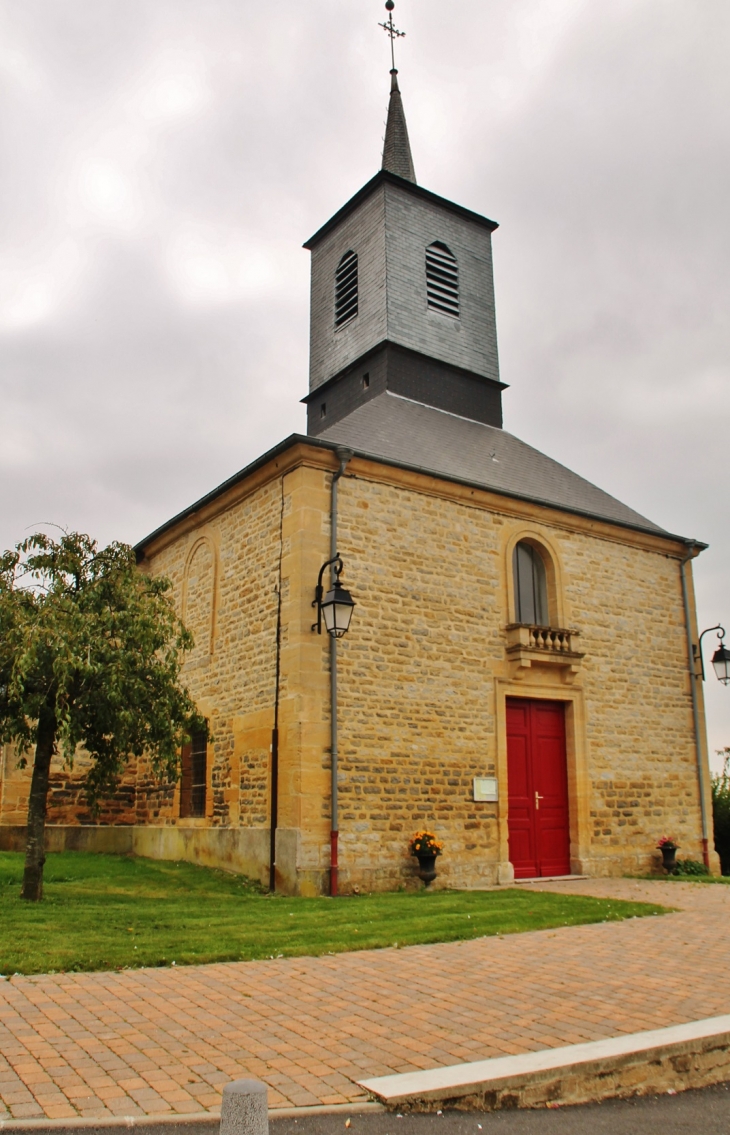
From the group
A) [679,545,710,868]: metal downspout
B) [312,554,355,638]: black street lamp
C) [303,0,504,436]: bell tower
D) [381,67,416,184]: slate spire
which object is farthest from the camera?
[381,67,416,184]: slate spire

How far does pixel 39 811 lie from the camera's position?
9.32 metres

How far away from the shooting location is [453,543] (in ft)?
43.5

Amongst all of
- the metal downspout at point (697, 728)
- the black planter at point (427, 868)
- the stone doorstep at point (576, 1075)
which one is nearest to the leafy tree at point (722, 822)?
the metal downspout at point (697, 728)

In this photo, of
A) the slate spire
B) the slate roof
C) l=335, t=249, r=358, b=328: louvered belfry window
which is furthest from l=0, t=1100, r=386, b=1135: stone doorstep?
the slate spire

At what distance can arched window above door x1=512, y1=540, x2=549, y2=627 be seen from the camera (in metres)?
14.1

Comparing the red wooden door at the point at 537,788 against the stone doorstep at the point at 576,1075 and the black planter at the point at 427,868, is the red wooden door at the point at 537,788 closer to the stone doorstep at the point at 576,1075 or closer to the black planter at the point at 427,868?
the black planter at the point at 427,868

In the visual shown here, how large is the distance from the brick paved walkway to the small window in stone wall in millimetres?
7055

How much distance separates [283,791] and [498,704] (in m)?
3.64

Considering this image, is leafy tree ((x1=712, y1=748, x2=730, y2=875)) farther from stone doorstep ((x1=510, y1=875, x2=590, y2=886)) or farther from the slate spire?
the slate spire

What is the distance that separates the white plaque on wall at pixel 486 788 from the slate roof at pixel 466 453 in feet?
14.2

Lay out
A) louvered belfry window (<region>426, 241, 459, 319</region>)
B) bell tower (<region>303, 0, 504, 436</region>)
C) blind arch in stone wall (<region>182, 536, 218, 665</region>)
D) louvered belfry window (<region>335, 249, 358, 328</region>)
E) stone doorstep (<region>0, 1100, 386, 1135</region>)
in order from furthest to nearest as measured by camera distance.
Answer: louvered belfry window (<region>335, 249, 358, 328</region>) → louvered belfry window (<region>426, 241, 459, 319</region>) → bell tower (<region>303, 0, 504, 436</region>) → blind arch in stone wall (<region>182, 536, 218, 665</region>) → stone doorstep (<region>0, 1100, 386, 1135</region>)

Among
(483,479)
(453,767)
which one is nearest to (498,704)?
(453,767)

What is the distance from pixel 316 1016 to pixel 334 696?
6215 millimetres

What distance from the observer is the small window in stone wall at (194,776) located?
1370 centimetres
